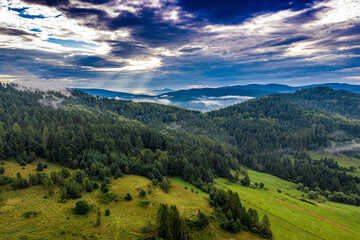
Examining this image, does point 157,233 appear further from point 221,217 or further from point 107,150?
→ point 107,150

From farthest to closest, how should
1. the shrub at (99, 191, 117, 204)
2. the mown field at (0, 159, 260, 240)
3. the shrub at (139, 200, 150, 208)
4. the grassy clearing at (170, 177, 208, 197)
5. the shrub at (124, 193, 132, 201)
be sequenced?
the grassy clearing at (170, 177, 208, 197) < the shrub at (124, 193, 132, 201) < the shrub at (139, 200, 150, 208) < the shrub at (99, 191, 117, 204) < the mown field at (0, 159, 260, 240)

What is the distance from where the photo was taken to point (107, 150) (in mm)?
126875

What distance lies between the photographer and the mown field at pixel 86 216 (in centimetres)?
5609

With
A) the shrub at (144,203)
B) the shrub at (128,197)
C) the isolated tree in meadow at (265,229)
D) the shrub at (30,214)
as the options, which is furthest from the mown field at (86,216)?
the isolated tree in meadow at (265,229)

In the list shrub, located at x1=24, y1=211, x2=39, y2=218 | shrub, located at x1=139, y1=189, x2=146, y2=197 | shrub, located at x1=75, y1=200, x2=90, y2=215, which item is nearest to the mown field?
shrub, located at x1=24, y1=211, x2=39, y2=218

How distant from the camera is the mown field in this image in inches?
2208

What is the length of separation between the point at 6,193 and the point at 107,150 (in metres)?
57.0

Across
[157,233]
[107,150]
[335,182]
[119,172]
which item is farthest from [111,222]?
[335,182]

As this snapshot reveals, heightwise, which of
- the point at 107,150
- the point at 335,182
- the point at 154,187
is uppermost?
the point at 107,150

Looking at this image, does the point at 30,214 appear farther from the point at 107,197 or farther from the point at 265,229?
the point at 265,229

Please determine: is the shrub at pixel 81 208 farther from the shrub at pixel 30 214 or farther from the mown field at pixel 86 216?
the shrub at pixel 30 214

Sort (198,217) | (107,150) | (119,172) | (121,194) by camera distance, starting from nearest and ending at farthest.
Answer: (198,217), (121,194), (119,172), (107,150)

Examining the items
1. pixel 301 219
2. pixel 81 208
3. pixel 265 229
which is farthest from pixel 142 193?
pixel 301 219

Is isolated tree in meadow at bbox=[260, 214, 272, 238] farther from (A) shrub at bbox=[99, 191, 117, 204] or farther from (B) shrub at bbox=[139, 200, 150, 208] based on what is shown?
(A) shrub at bbox=[99, 191, 117, 204]
